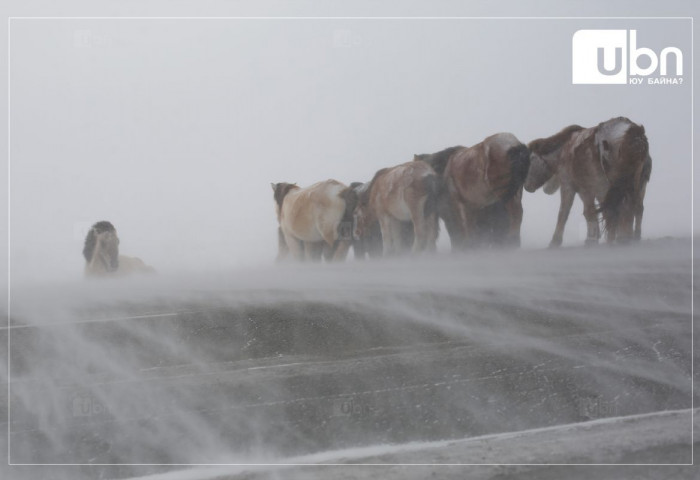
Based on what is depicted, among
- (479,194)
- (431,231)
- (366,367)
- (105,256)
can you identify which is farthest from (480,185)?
(105,256)

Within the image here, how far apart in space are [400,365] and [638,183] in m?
1.12

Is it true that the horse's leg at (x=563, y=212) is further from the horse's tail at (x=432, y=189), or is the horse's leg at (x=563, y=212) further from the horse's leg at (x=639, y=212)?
the horse's tail at (x=432, y=189)

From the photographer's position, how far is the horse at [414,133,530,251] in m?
2.88

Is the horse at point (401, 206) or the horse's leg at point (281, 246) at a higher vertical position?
the horse at point (401, 206)

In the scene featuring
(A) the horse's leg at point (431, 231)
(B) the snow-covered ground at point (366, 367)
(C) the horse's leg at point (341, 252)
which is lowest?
(B) the snow-covered ground at point (366, 367)

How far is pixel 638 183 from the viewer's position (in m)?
2.88

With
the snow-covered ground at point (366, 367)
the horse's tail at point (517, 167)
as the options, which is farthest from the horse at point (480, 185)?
the snow-covered ground at point (366, 367)

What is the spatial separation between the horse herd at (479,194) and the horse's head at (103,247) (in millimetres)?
608

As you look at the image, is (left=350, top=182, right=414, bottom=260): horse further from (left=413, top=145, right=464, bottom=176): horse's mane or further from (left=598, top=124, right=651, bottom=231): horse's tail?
(left=598, top=124, right=651, bottom=231): horse's tail

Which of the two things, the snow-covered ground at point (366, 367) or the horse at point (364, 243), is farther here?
the horse at point (364, 243)

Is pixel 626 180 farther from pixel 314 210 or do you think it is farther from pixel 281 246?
pixel 281 246

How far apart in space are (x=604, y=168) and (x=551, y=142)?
0.74ft

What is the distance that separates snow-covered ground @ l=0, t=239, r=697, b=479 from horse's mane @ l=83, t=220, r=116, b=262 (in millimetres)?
116

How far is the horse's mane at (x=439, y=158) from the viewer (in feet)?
9.46
